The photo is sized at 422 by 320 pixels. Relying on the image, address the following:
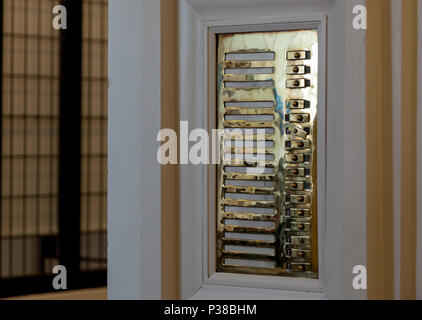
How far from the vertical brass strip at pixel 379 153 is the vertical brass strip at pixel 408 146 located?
1.1 inches

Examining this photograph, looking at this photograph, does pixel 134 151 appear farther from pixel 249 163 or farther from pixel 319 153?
pixel 319 153

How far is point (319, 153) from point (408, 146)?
145 mm

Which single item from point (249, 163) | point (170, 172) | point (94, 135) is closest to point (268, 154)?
point (249, 163)

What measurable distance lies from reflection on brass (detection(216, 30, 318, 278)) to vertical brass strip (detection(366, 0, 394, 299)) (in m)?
0.10

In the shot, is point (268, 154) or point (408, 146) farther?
point (268, 154)

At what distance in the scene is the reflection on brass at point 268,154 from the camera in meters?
0.66

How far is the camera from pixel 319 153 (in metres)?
0.65

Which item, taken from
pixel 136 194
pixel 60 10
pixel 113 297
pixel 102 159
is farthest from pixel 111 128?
pixel 60 10

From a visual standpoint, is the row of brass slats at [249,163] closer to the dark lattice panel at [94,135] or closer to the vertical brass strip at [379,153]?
the vertical brass strip at [379,153]

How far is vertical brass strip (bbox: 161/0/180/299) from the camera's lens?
0.63 metres

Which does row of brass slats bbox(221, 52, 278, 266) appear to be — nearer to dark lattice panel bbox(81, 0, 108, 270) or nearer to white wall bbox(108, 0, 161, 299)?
white wall bbox(108, 0, 161, 299)

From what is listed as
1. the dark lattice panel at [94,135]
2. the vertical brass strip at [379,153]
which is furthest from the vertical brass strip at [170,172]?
the dark lattice panel at [94,135]

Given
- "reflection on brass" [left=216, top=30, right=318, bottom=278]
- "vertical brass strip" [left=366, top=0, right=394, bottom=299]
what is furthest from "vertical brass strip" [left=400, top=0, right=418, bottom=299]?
"reflection on brass" [left=216, top=30, right=318, bottom=278]

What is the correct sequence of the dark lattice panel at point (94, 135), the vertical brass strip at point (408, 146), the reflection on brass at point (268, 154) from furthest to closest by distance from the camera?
the dark lattice panel at point (94, 135) < the reflection on brass at point (268, 154) < the vertical brass strip at point (408, 146)
